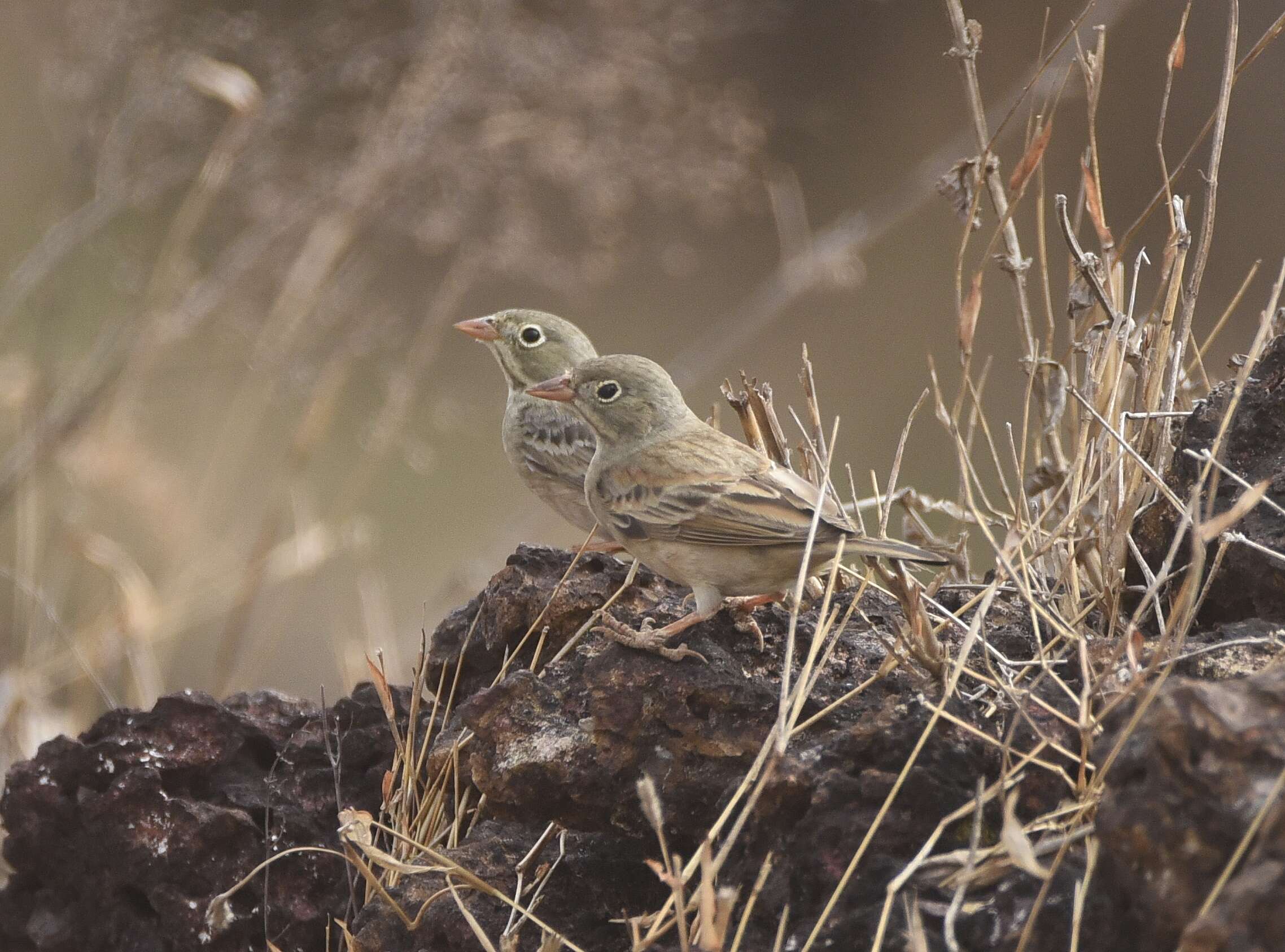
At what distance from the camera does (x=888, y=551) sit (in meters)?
3.16

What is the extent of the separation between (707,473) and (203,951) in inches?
70.4

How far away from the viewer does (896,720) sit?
105 inches

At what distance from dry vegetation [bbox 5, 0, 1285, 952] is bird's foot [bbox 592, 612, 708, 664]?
255mm

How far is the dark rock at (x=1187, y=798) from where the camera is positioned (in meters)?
2.04


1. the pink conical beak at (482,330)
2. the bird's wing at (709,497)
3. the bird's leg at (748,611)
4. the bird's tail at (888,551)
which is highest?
the pink conical beak at (482,330)

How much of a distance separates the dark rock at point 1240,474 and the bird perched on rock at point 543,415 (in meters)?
2.21

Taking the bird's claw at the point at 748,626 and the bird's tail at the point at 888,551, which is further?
the bird's claw at the point at 748,626

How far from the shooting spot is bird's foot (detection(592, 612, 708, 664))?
3094 millimetres

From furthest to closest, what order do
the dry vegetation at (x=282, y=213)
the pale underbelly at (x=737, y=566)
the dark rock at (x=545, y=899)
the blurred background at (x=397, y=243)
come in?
the blurred background at (x=397, y=243)
the dry vegetation at (x=282, y=213)
the pale underbelly at (x=737, y=566)
the dark rock at (x=545, y=899)

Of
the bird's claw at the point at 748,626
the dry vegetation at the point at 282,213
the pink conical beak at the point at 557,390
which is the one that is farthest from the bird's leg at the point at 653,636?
the dry vegetation at the point at 282,213

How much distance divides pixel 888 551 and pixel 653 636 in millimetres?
578

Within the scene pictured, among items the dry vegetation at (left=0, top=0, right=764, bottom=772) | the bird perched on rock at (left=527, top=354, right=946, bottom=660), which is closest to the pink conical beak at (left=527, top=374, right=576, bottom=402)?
the bird perched on rock at (left=527, top=354, right=946, bottom=660)

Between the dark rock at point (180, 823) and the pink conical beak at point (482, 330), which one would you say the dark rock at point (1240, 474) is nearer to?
the dark rock at point (180, 823)

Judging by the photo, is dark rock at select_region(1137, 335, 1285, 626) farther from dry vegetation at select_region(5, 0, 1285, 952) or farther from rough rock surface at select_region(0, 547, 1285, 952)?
rough rock surface at select_region(0, 547, 1285, 952)
